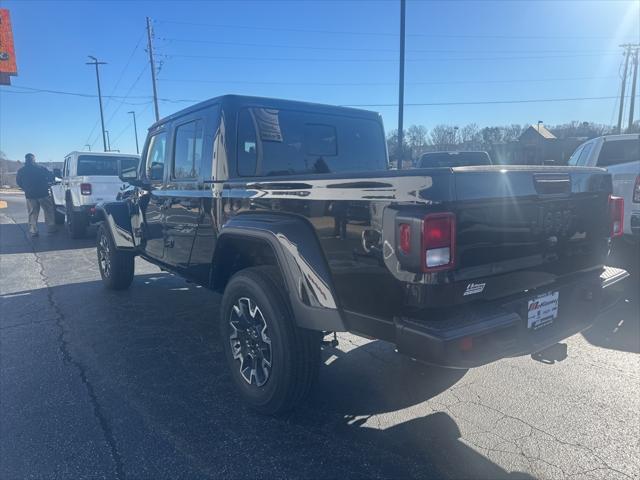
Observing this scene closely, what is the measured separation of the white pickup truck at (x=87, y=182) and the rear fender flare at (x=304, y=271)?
9174 millimetres

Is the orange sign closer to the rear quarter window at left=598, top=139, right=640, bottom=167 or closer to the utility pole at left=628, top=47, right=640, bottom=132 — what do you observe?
the rear quarter window at left=598, top=139, right=640, bottom=167

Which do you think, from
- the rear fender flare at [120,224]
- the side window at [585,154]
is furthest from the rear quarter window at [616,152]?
the rear fender flare at [120,224]

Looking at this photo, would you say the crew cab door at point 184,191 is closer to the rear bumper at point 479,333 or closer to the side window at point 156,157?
the side window at point 156,157

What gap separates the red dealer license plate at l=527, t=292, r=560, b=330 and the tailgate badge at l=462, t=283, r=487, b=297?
1.16ft

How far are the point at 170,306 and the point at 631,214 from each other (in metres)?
5.91

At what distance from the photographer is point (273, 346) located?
2775 mm

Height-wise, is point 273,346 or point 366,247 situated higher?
point 366,247

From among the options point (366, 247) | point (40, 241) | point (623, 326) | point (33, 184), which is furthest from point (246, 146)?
point (33, 184)

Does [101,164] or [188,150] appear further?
[101,164]

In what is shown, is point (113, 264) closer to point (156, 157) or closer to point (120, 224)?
point (120, 224)

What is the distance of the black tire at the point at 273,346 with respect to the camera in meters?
2.72

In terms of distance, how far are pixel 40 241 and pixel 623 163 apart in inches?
496

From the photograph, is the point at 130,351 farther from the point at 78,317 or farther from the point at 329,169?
the point at 329,169

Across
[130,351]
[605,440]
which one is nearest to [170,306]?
[130,351]
